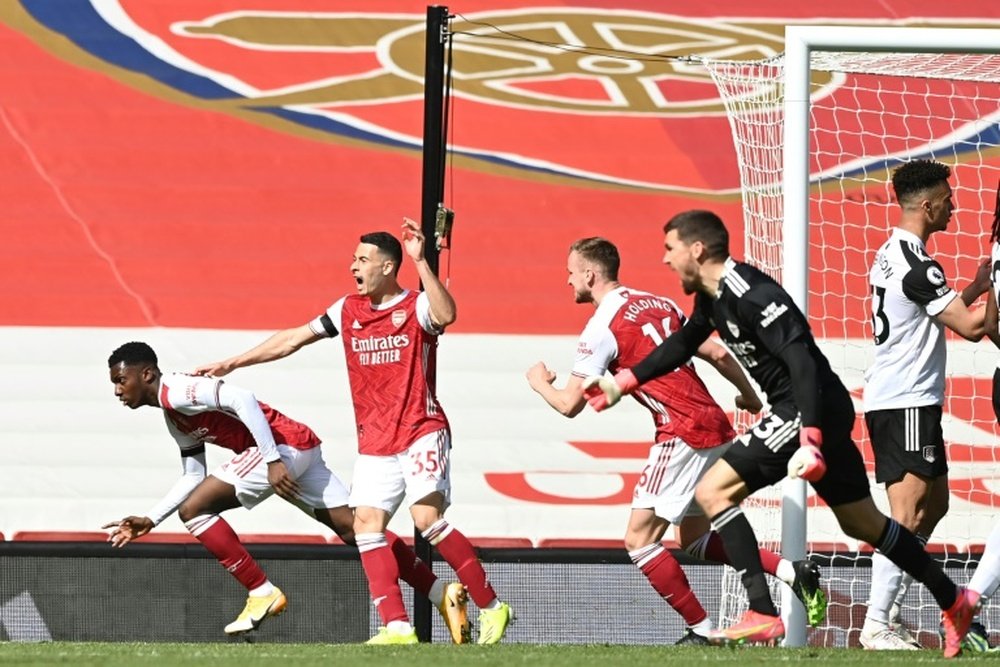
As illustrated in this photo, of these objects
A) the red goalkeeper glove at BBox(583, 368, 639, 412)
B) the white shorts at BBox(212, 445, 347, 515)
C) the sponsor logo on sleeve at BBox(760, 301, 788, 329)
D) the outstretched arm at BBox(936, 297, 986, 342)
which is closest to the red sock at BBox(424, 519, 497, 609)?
the white shorts at BBox(212, 445, 347, 515)

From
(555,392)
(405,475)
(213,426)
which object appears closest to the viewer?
(555,392)

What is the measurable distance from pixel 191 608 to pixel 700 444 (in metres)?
3.58

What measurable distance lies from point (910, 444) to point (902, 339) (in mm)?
427

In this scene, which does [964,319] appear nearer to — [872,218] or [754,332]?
[754,332]

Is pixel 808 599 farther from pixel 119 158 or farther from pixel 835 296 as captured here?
pixel 119 158

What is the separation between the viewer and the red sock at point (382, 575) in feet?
22.2

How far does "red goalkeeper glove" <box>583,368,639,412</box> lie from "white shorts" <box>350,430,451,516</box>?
41.8 inches

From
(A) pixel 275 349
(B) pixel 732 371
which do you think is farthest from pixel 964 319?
(A) pixel 275 349

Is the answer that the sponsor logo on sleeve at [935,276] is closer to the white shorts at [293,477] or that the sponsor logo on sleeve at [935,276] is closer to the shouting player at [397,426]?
the shouting player at [397,426]

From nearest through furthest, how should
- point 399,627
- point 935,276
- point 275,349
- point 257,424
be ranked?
point 935,276
point 399,627
point 257,424
point 275,349

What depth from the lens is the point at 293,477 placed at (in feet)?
24.0

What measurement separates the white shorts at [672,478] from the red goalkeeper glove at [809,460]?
1.32 metres

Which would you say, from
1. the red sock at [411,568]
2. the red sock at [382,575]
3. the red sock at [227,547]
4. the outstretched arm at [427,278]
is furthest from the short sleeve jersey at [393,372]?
the red sock at [227,547]

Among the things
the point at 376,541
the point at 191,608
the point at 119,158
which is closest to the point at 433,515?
the point at 376,541
